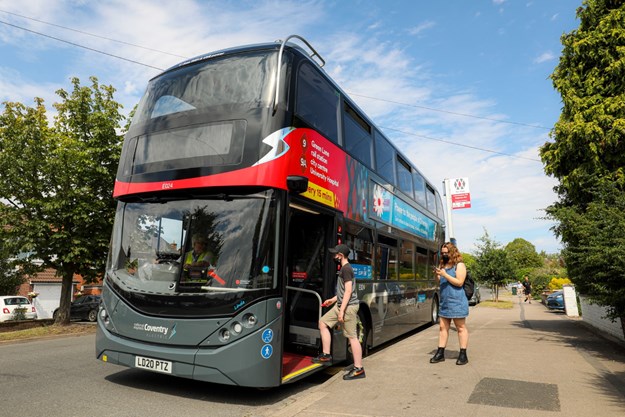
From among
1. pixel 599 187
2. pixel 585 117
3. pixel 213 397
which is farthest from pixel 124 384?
pixel 585 117

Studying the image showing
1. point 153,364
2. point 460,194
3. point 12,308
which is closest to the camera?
point 153,364

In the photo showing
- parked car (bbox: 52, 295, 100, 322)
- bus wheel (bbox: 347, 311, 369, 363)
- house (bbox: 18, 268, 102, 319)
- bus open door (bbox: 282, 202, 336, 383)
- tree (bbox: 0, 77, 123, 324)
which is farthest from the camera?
house (bbox: 18, 268, 102, 319)

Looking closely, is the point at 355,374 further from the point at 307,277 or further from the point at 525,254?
the point at 525,254

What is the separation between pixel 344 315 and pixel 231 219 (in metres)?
2.14

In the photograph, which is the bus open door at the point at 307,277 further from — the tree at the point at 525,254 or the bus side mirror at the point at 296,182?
the tree at the point at 525,254

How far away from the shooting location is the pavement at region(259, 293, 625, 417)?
15.9ft

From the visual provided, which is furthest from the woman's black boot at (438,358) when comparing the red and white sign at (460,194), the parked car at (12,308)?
the red and white sign at (460,194)

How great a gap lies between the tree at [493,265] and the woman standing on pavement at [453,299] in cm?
2488

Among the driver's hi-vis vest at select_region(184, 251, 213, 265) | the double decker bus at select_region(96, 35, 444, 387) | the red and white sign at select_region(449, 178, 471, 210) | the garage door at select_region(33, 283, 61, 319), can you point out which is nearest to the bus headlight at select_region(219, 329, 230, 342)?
the double decker bus at select_region(96, 35, 444, 387)

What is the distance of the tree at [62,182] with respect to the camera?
13914 mm

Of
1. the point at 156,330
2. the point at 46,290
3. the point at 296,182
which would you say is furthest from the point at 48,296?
the point at 296,182

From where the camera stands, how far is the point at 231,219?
5.42 metres

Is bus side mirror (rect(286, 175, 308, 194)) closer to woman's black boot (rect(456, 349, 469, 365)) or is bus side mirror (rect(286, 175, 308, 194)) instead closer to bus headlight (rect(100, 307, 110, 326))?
bus headlight (rect(100, 307, 110, 326))

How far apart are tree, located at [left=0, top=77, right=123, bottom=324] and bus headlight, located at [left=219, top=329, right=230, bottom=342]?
10725 mm
